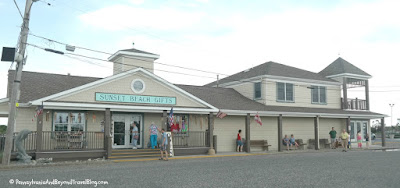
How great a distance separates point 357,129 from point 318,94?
5.38m

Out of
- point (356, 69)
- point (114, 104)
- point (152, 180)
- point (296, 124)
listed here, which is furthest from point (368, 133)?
point (152, 180)

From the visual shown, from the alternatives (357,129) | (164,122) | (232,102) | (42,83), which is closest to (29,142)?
(42,83)

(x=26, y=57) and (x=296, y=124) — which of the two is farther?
(x=296, y=124)

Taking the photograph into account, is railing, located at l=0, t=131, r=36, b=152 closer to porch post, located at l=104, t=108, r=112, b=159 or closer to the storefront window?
porch post, located at l=104, t=108, r=112, b=159

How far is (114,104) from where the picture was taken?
1886 cm

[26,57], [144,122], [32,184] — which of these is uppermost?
[26,57]

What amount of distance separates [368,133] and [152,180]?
2568cm

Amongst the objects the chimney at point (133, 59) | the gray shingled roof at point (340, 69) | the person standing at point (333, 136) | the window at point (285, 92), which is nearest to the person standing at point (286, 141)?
the window at point (285, 92)

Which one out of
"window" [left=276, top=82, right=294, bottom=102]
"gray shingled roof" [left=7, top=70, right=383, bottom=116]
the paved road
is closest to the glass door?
"gray shingled roof" [left=7, top=70, right=383, bottom=116]

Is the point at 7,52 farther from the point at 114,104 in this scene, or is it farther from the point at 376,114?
the point at 376,114

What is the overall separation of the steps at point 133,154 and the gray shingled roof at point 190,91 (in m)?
4.08

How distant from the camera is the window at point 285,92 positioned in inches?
1066

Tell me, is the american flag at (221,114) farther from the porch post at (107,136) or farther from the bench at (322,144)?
the bench at (322,144)

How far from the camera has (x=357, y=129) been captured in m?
31.4
